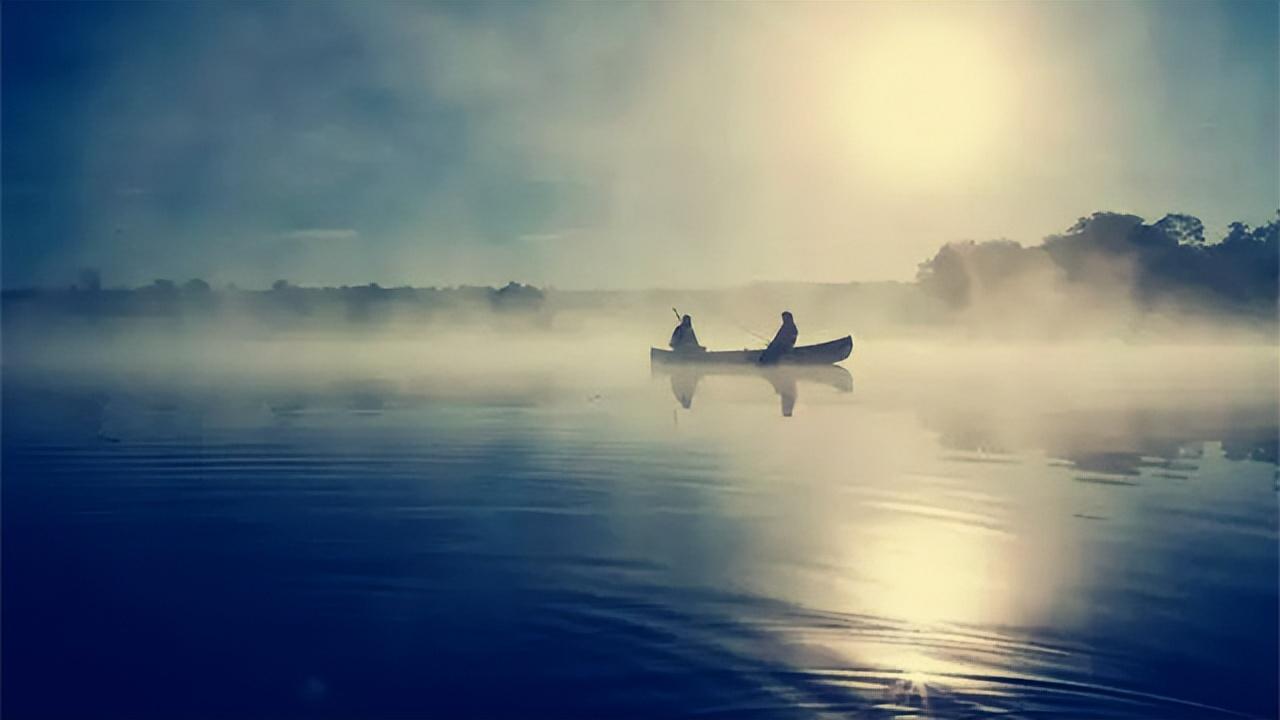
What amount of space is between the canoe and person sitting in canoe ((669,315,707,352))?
396 millimetres

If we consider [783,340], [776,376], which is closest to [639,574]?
[776,376]

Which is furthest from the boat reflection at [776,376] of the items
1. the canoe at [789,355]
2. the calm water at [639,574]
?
the calm water at [639,574]

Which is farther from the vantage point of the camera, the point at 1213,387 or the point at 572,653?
the point at 1213,387

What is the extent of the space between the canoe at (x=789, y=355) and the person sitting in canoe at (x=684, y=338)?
396mm

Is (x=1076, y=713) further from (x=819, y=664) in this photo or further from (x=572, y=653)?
(x=572, y=653)

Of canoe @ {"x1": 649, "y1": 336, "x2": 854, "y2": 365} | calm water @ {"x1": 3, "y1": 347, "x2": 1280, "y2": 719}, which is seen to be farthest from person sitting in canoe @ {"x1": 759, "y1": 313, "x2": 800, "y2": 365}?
calm water @ {"x1": 3, "y1": 347, "x2": 1280, "y2": 719}

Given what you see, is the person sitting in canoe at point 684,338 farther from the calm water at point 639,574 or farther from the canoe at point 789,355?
the calm water at point 639,574

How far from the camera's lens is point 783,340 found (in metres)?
57.6

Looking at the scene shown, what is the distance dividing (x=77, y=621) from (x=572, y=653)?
4.65m

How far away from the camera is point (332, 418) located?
2916 centimetres

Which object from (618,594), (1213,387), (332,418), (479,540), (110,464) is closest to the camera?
(618,594)

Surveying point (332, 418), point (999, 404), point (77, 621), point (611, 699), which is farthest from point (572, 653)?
point (999, 404)

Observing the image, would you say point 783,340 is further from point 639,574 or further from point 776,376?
point 639,574

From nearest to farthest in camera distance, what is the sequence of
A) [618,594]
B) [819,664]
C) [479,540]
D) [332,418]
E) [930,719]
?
[930,719] < [819,664] < [618,594] < [479,540] < [332,418]
